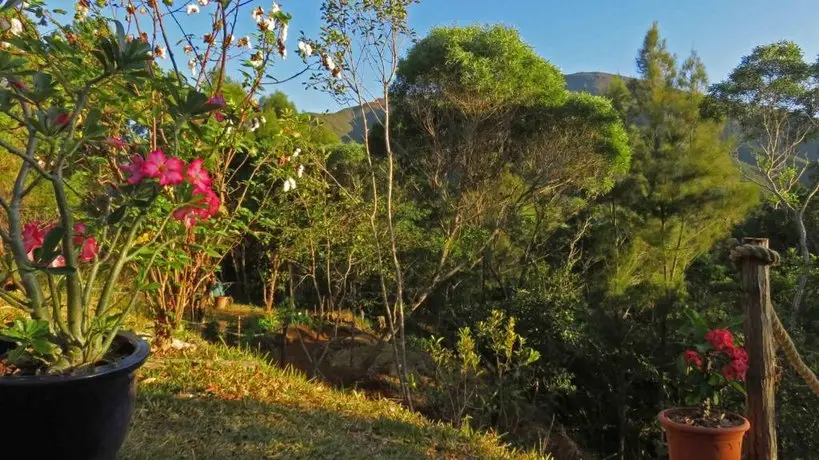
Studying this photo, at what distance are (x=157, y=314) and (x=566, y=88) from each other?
5.98 m

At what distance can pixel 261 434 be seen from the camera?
7.33 ft

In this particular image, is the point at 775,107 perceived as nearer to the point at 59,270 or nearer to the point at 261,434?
the point at 261,434

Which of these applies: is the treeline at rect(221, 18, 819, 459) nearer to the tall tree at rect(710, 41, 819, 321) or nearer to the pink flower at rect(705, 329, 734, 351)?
the tall tree at rect(710, 41, 819, 321)

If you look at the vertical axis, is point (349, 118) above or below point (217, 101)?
above

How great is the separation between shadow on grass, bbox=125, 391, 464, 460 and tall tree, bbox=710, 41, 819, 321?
8.33 meters

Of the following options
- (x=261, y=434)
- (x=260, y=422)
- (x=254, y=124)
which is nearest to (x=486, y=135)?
(x=254, y=124)

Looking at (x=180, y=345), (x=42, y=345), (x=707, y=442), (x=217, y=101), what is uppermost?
(x=217, y=101)

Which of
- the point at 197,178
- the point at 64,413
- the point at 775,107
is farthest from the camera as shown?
the point at 775,107

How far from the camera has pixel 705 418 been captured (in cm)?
221

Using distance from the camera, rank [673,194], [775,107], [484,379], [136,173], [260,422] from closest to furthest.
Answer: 1. [136,173]
2. [260,422]
3. [484,379]
4. [673,194]
5. [775,107]

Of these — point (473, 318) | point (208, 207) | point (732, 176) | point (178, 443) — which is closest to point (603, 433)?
point (473, 318)

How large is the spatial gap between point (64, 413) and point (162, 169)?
62 cm

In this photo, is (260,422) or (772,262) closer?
(772,262)

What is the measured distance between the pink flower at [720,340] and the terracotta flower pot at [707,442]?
0.33 meters
